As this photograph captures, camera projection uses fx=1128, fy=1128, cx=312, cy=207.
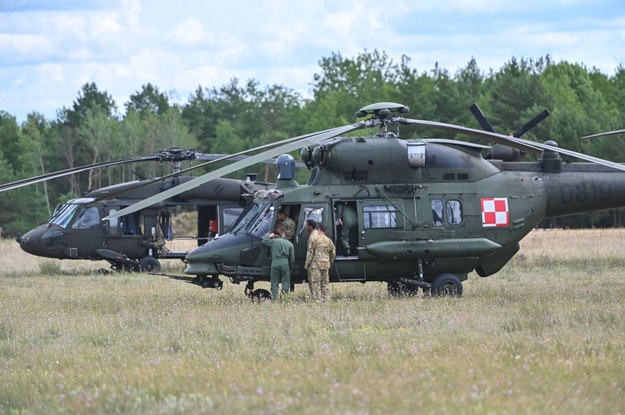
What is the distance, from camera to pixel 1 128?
286 ft

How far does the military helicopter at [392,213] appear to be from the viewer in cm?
1677

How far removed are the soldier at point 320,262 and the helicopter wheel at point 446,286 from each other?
1.73m

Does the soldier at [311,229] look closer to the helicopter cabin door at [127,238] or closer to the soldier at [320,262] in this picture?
the soldier at [320,262]

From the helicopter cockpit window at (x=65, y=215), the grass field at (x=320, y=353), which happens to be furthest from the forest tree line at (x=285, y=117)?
the grass field at (x=320, y=353)

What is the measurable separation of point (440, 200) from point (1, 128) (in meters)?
75.2

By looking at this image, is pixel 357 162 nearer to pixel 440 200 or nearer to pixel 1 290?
pixel 440 200

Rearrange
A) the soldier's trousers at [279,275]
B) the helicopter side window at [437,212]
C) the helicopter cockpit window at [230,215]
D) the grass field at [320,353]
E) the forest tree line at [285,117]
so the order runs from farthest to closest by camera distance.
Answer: the forest tree line at [285,117]
the helicopter cockpit window at [230,215]
the helicopter side window at [437,212]
the soldier's trousers at [279,275]
the grass field at [320,353]

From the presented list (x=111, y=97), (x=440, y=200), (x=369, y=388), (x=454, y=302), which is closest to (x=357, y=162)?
(x=440, y=200)

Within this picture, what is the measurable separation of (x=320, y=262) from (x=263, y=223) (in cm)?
120

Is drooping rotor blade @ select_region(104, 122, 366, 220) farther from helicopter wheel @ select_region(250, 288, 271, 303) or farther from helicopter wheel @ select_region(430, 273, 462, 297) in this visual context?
helicopter wheel @ select_region(250, 288, 271, 303)

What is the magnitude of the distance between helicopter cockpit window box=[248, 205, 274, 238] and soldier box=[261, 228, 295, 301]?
0.18 meters

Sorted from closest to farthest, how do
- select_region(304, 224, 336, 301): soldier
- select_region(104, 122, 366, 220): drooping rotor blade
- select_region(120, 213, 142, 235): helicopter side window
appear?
select_region(104, 122, 366, 220): drooping rotor blade
select_region(304, 224, 336, 301): soldier
select_region(120, 213, 142, 235): helicopter side window

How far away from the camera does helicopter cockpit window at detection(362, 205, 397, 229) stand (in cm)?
1678

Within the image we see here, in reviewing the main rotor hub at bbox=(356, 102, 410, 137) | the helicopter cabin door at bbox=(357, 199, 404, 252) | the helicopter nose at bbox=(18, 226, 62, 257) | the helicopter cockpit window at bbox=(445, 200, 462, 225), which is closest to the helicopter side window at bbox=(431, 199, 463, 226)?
the helicopter cockpit window at bbox=(445, 200, 462, 225)
